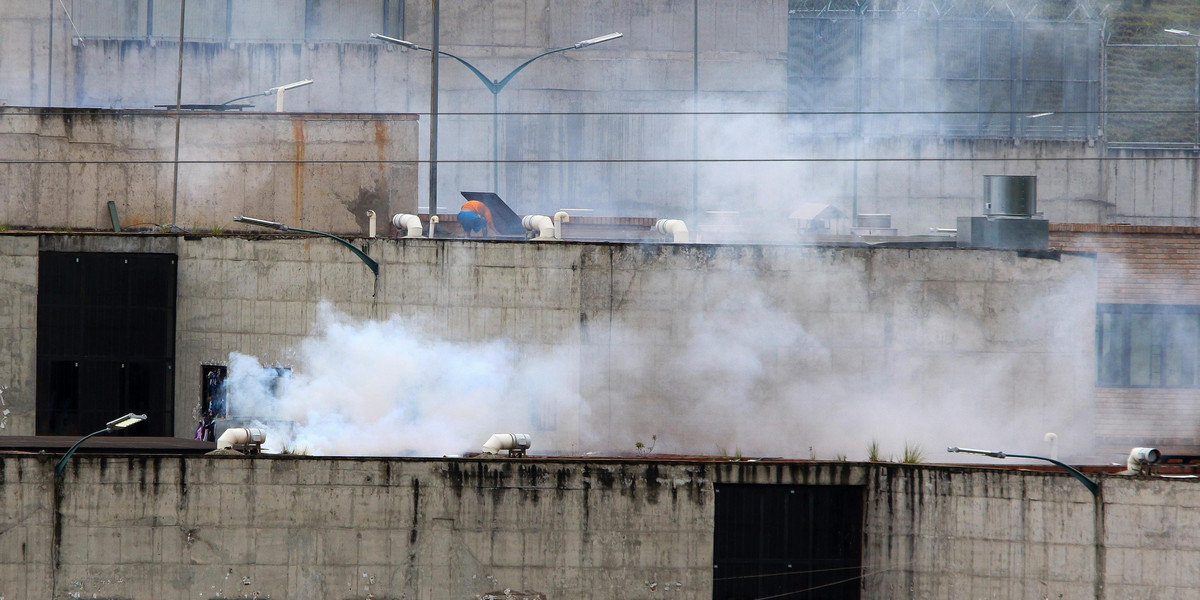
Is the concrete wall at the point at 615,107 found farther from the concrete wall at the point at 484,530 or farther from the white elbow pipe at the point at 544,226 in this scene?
the concrete wall at the point at 484,530

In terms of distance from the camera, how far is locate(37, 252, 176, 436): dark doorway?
24672 mm

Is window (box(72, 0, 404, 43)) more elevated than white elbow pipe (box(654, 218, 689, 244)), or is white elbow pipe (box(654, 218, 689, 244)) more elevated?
window (box(72, 0, 404, 43))

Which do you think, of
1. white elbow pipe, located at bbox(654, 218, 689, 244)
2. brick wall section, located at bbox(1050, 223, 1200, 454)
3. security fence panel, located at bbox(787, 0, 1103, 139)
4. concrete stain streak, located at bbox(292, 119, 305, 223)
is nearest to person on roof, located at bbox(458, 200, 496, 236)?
concrete stain streak, located at bbox(292, 119, 305, 223)

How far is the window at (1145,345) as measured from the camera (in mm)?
29219

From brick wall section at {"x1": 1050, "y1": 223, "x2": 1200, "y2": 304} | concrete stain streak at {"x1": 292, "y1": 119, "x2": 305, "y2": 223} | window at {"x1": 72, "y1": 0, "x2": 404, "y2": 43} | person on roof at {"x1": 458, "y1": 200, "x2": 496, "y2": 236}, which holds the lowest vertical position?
brick wall section at {"x1": 1050, "y1": 223, "x2": 1200, "y2": 304}

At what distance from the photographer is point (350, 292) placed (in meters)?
24.6

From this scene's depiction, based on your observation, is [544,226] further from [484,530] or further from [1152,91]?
[1152,91]

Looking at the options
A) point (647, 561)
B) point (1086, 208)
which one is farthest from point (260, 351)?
point (1086, 208)

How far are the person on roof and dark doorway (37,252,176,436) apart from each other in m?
6.62

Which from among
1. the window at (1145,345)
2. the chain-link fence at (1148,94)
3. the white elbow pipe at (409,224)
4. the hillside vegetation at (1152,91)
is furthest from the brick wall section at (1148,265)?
the chain-link fence at (1148,94)

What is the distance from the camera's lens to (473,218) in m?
28.6

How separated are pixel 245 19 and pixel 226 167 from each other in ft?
36.8

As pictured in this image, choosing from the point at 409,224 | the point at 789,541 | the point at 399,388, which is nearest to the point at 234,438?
the point at 399,388

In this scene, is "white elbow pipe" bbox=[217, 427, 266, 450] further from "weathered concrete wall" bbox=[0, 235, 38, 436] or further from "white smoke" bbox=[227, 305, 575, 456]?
"weathered concrete wall" bbox=[0, 235, 38, 436]
